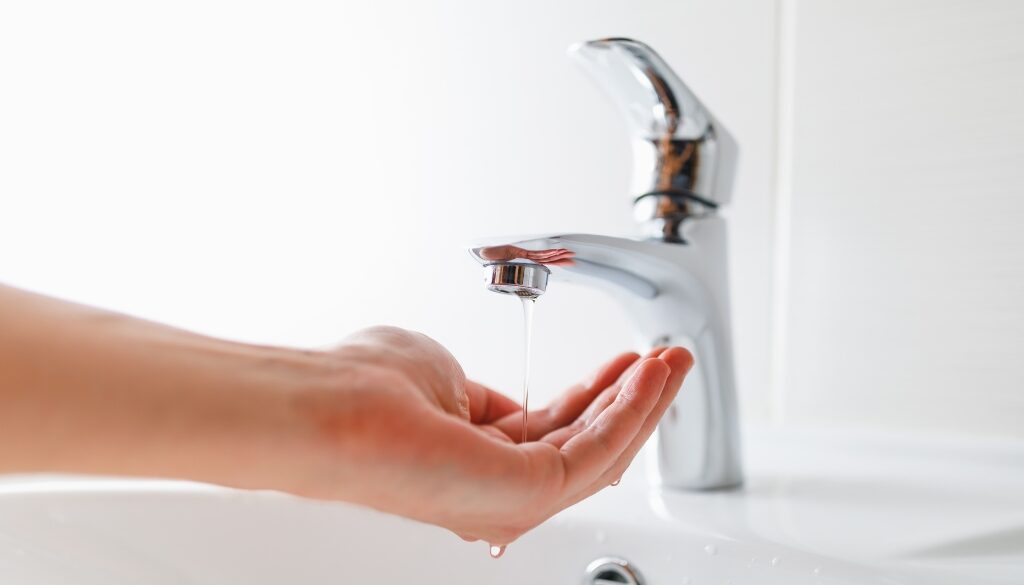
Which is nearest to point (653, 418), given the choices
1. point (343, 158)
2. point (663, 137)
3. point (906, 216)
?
point (663, 137)

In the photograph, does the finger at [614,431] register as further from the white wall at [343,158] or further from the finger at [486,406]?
the white wall at [343,158]

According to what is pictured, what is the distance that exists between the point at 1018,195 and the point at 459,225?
1.43 feet

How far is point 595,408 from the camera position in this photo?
47cm

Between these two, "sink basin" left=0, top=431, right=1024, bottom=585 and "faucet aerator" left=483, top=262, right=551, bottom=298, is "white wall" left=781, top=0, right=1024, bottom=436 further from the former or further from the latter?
"faucet aerator" left=483, top=262, right=551, bottom=298

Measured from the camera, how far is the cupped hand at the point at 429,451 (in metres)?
0.30

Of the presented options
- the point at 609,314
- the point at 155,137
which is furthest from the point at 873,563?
the point at 155,137

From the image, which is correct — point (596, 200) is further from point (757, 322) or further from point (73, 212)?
point (73, 212)

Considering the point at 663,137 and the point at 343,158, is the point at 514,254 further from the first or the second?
the point at 343,158

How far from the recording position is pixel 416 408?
1.02 feet

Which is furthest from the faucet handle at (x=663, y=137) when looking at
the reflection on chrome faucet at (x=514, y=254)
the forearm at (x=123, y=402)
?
the forearm at (x=123, y=402)

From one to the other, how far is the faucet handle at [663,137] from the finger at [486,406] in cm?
14

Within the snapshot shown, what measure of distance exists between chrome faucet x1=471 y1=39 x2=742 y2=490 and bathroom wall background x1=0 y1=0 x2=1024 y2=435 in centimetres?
15

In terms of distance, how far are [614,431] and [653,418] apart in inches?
1.6

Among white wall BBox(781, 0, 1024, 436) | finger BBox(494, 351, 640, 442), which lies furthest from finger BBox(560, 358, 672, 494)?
white wall BBox(781, 0, 1024, 436)
